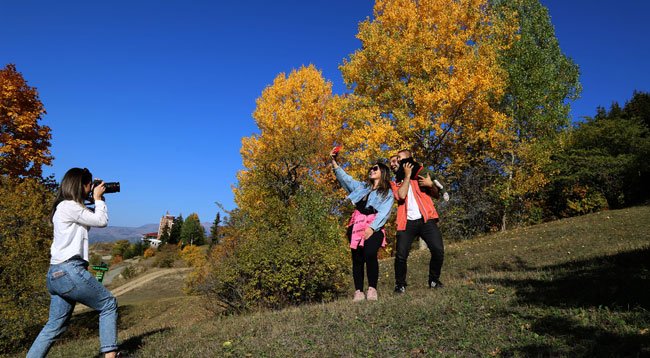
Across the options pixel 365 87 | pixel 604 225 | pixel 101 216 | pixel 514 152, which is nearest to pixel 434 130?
pixel 365 87

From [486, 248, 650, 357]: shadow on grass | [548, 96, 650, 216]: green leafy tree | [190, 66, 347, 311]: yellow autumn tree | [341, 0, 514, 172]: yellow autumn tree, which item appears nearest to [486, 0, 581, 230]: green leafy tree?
[548, 96, 650, 216]: green leafy tree

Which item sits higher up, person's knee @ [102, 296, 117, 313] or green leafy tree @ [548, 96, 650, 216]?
green leafy tree @ [548, 96, 650, 216]

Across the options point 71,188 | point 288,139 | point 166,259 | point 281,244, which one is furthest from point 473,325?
point 166,259

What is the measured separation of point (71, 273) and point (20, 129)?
65.9ft

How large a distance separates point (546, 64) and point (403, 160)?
24.3 meters

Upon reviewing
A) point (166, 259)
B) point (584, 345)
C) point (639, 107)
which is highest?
point (639, 107)

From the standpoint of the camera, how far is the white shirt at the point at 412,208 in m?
6.42

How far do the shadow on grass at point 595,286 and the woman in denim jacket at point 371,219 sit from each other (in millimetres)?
1857

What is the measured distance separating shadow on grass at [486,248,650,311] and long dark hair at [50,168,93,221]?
5.01m

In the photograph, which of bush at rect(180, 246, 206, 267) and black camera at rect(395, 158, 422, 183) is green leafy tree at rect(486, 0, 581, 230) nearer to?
bush at rect(180, 246, 206, 267)

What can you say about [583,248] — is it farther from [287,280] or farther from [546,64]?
[546,64]

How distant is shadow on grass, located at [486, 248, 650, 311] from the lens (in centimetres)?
427

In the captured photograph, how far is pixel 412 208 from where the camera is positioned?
6469 millimetres

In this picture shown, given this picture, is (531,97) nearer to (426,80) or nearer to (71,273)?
(426,80)
